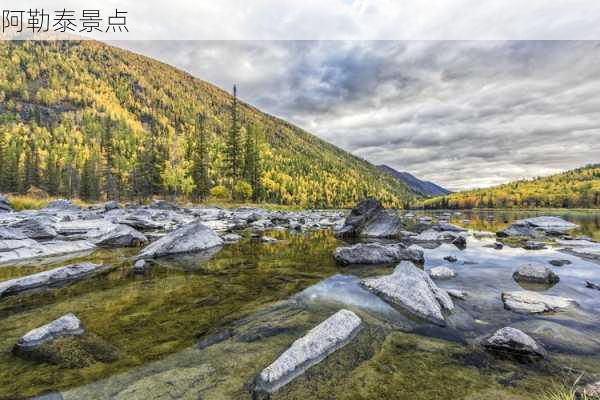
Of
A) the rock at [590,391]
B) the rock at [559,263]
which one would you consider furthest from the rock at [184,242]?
the rock at [559,263]

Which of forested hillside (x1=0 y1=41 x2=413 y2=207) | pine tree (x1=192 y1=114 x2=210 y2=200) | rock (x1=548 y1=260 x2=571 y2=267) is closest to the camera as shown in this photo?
rock (x1=548 y1=260 x2=571 y2=267)

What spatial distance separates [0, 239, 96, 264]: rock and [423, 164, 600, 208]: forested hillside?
415 ft

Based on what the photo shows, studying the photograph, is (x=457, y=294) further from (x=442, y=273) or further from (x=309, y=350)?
(x=309, y=350)

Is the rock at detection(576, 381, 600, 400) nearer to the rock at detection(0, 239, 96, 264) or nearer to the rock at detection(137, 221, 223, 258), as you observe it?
the rock at detection(137, 221, 223, 258)

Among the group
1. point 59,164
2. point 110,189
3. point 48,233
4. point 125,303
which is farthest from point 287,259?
point 59,164

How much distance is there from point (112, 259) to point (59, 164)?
4221 inches

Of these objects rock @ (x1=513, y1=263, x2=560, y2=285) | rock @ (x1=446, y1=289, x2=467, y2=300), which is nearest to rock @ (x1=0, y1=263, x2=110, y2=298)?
rock @ (x1=446, y1=289, x2=467, y2=300)

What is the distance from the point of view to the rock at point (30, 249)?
8711 mm

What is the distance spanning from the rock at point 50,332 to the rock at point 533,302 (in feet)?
23.7

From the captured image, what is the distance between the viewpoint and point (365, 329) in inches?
167

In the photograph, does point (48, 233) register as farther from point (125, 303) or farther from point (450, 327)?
point (450, 327)

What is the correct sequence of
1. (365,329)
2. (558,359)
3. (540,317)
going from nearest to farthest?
(558,359), (365,329), (540,317)

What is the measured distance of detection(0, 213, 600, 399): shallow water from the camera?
2.86 meters

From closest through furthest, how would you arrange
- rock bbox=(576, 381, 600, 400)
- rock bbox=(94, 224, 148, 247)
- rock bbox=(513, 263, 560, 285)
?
rock bbox=(576, 381, 600, 400) < rock bbox=(513, 263, 560, 285) < rock bbox=(94, 224, 148, 247)
